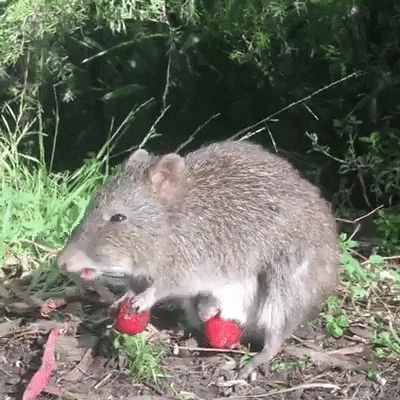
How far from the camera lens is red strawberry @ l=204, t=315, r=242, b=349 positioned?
366cm

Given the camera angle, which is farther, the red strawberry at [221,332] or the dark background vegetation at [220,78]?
Answer: the dark background vegetation at [220,78]

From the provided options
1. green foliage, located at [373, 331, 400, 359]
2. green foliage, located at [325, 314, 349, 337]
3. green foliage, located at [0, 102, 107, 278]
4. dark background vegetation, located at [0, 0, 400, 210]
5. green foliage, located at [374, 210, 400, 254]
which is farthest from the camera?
dark background vegetation, located at [0, 0, 400, 210]

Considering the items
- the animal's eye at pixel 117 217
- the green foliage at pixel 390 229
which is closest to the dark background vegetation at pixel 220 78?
the green foliage at pixel 390 229

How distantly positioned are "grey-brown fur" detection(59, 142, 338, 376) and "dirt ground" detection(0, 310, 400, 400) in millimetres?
134

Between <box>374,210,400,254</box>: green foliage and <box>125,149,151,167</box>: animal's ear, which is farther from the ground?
<box>125,149,151,167</box>: animal's ear

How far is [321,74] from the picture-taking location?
538cm

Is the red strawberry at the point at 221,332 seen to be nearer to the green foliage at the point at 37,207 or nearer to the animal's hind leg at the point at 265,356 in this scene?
the animal's hind leg at the point at 265,356

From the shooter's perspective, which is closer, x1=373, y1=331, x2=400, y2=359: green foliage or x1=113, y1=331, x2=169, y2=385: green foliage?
x1=113, y1=331, x2=169, y2=385: green foliage

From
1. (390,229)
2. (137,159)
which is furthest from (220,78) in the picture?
(137,159)

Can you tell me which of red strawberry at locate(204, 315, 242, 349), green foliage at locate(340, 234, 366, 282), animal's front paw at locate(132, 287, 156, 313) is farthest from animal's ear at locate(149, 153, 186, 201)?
green foliage at locate(340, 234, 366, 282)

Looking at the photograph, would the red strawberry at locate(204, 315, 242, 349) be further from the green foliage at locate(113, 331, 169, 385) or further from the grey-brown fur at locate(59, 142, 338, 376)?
the green foliage at locate(113, 331, 169, 385)

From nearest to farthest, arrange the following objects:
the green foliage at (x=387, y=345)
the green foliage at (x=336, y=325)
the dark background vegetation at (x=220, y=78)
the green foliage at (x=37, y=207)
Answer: the green foliage at (x=387, y=345) → the green foliage at (x=336, y=325) → the green foliage at (x=37, y=207) → the dark background vegetation at (x=220, y=78)

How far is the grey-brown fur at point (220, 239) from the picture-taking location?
346cm

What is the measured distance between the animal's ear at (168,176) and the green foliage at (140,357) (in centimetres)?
64
